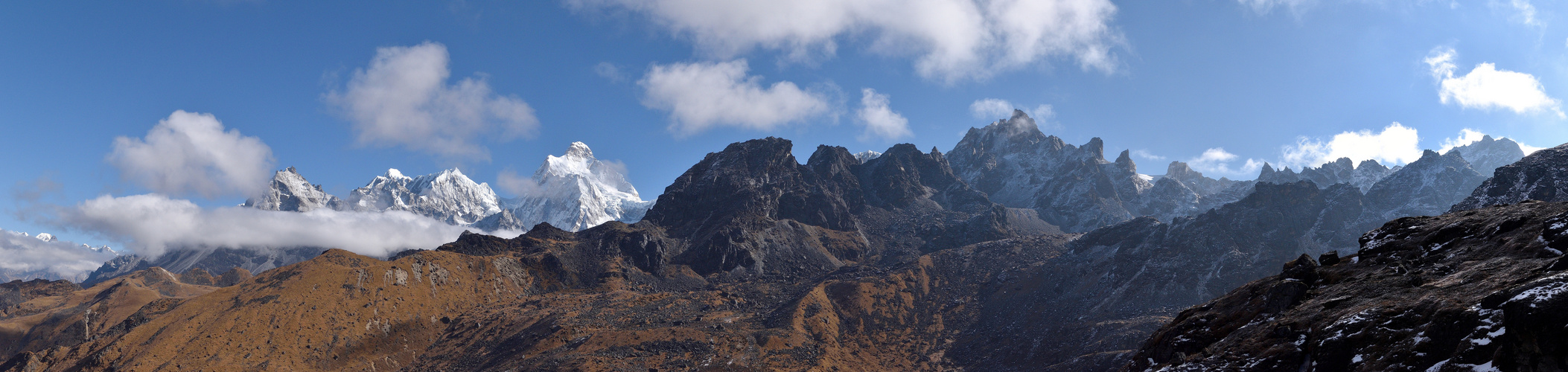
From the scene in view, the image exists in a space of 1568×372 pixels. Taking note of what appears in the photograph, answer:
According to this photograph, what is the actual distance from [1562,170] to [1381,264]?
406ft

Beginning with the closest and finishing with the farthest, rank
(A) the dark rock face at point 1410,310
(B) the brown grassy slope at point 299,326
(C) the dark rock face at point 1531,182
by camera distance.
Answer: (A) the dark rock face at point 1410,310, (C) the dark rock face at point 1531,182, (B) the brown grassy slope at point 299,326

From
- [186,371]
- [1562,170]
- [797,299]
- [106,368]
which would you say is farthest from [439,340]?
[1562,170]

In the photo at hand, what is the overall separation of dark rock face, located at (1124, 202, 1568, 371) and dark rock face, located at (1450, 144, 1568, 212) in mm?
99397

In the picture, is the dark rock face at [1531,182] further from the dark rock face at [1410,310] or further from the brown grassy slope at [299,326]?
the brown grassy slope at [299,326]

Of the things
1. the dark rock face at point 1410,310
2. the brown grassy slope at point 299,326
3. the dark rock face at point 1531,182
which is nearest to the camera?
the dark rock face at point 1410,310

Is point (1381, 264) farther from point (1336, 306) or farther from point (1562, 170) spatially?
point (1562, 170)

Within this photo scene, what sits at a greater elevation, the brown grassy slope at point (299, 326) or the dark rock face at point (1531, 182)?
the dark rock face at point (1531, 182)

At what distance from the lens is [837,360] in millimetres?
157500

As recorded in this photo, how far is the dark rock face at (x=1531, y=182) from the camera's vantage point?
119312mm

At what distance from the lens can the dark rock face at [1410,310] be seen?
27.9 meters

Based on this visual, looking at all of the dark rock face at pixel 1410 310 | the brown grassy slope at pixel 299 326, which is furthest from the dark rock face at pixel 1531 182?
the brown grassy slope at pixel 299 326

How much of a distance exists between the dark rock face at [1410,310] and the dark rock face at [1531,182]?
99.4 m

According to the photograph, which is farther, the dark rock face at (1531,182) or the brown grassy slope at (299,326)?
the brown grassy slope at (299,326)

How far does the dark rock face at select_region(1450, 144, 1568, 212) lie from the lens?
119 metres
